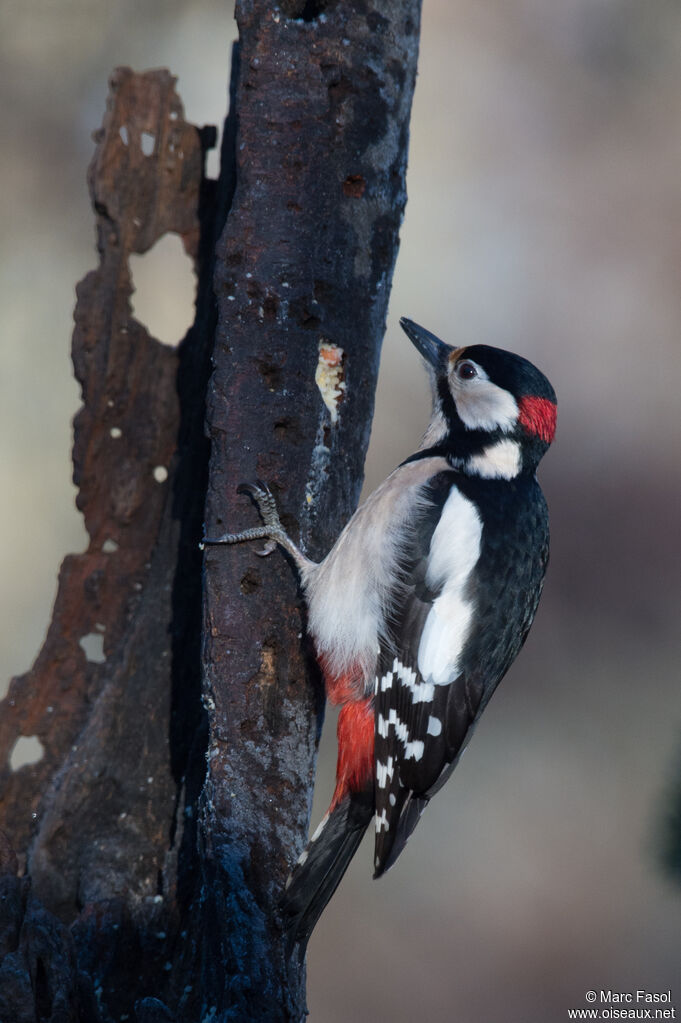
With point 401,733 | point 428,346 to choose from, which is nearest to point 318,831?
point 401,733

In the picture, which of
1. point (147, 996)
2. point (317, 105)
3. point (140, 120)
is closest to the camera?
point (147, 996)

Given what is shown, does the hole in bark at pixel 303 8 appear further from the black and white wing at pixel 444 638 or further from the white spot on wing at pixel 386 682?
the white spot on wing at pixel 386 682

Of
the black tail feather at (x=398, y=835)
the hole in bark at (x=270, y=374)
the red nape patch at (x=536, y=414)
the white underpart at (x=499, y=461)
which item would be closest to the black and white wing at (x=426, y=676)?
the black tail feather at (x=398, y=835)

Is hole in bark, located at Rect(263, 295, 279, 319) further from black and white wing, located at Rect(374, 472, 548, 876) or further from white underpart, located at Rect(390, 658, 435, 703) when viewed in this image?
white underpart, located at Rect(390, 658, 435, 703)

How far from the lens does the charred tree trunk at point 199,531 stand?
5.56 feet

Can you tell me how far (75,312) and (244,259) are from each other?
1.74ft

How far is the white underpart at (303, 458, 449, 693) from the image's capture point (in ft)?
6.13

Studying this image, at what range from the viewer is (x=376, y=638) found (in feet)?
6.33

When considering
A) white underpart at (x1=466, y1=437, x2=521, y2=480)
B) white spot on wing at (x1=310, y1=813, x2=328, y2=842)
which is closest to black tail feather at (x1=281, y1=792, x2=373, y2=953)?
white spot on wing at (x1=310, y1=813, x2=328, y2=842)

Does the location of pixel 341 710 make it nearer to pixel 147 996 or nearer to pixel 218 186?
pixel 147 996

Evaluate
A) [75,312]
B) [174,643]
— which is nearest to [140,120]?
[75,312]

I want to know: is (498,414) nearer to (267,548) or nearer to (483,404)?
(483,404)

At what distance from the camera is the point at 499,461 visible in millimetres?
2082

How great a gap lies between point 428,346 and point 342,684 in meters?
0.80
